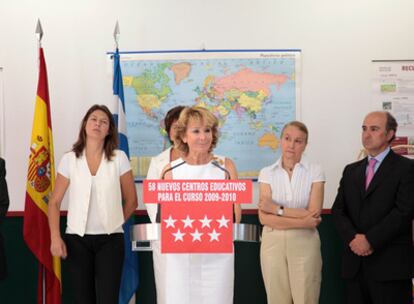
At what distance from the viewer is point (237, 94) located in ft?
13.2

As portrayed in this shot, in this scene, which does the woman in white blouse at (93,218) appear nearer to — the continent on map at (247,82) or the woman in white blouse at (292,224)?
the woman in white blouse at (292,224)

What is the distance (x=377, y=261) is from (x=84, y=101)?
8.37ft

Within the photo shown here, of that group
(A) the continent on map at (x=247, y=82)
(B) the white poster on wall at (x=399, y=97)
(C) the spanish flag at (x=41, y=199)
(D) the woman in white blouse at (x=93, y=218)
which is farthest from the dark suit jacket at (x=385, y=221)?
(C) the spanish flag at (x=41, y=199)

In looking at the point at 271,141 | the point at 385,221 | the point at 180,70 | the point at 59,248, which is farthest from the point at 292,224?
the point at 180,70

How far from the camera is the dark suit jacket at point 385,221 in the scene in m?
3.01

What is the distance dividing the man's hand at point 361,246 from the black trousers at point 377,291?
6.0 inches

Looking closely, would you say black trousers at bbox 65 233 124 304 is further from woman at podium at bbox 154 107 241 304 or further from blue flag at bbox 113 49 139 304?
woman at podium at bbox 154 107 241 304

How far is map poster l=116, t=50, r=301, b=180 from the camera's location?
401cm

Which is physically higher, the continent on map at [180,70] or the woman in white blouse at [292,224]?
the continent on map at [180,70]

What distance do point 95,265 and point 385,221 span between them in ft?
5.97

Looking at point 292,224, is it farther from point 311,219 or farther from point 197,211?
point 197,211

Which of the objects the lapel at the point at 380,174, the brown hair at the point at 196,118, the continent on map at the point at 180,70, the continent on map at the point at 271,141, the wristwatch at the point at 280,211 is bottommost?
the wristwatch at the point at 280,211

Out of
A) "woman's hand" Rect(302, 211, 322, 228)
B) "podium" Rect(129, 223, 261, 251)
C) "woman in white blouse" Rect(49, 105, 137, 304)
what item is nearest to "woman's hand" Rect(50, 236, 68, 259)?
"woman in white blouse" Rect(49, 105, 137, 304)

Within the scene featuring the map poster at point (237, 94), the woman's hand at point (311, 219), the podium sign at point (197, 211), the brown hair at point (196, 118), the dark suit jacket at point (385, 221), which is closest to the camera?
the podium sign at point (197, 211)
